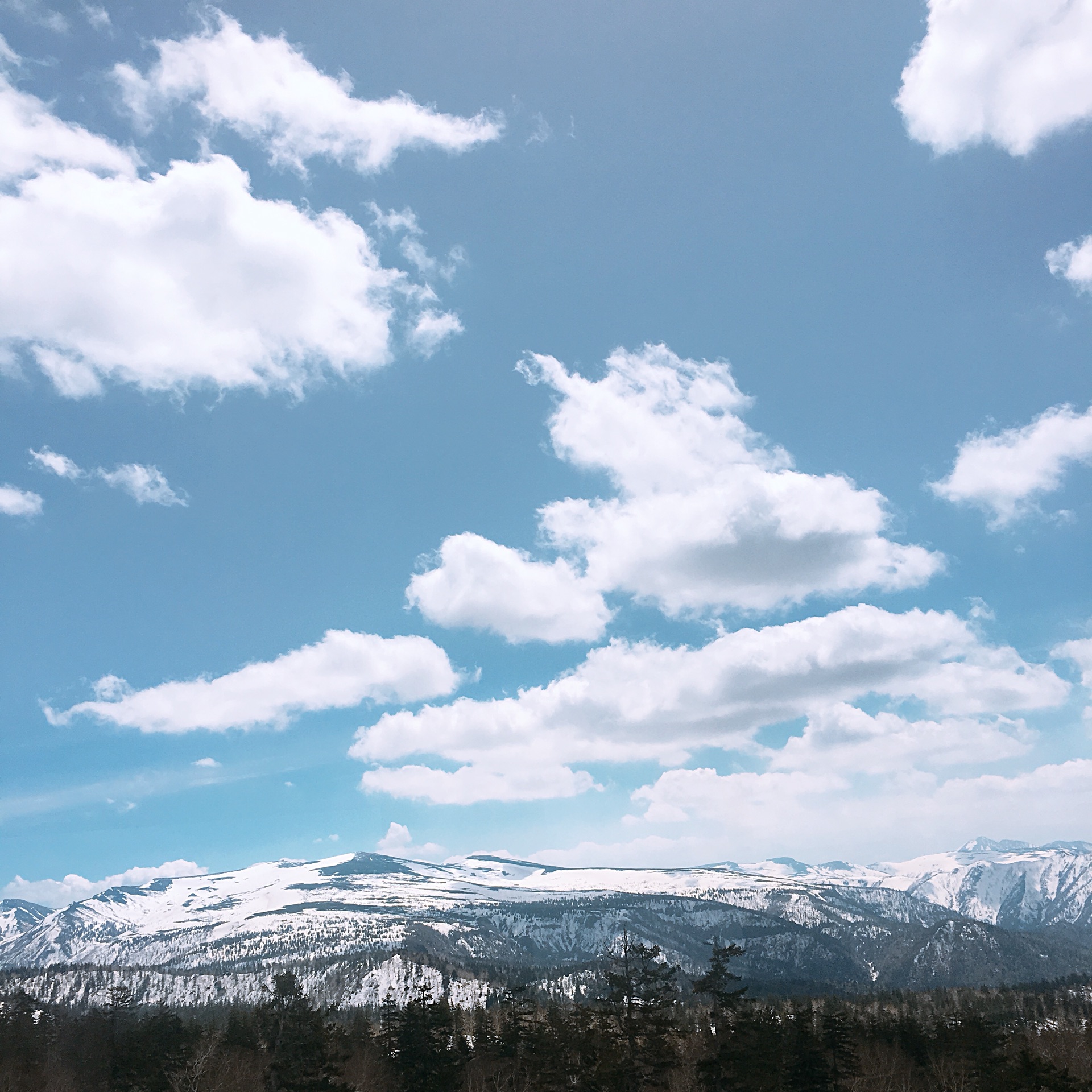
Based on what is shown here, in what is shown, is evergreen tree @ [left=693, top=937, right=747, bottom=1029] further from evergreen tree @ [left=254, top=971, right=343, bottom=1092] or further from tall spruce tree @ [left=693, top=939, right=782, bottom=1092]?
evergreen tree @ [left=254, top=971, right=343, bottom=1092]

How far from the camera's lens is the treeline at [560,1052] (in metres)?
49.7

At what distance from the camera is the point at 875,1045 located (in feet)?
268

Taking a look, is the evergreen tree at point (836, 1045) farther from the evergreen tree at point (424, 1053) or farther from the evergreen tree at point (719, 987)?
the evergreen tree at point (424, 1053)

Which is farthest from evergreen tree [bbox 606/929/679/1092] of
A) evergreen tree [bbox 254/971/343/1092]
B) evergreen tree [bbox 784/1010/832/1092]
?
evergreen tree [bbox 254/971/343/1092]

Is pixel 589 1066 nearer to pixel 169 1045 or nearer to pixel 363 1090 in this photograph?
pixel 363 1090

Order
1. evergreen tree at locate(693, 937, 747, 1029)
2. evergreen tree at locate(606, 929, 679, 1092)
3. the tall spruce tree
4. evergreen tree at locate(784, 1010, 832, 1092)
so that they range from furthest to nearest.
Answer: evergreen tree at locate(784, 1010, 832, 1092), the tall spruce tree, evergreen tree at locate(693, 937, 747, 1029), evergreen tree at locate(606, 929, 679, 1092)

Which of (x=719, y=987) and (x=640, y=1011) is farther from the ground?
(x=640, y=1011)

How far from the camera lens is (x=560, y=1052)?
59938mm

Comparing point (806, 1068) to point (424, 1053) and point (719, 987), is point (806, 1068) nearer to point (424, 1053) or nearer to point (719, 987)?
point (719, 987)

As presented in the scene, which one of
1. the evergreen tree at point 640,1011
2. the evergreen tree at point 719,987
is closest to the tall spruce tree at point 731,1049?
the evergreen tree at point 719,987

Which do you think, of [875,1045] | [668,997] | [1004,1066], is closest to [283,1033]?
[668,997]

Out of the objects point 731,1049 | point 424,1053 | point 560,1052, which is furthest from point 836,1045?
point 424,1053

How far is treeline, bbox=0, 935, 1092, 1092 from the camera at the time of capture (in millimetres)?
49688

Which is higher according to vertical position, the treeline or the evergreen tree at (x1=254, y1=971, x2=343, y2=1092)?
the evergreen tree at (x1=254, y1=971, x2=343, y2=1092)
